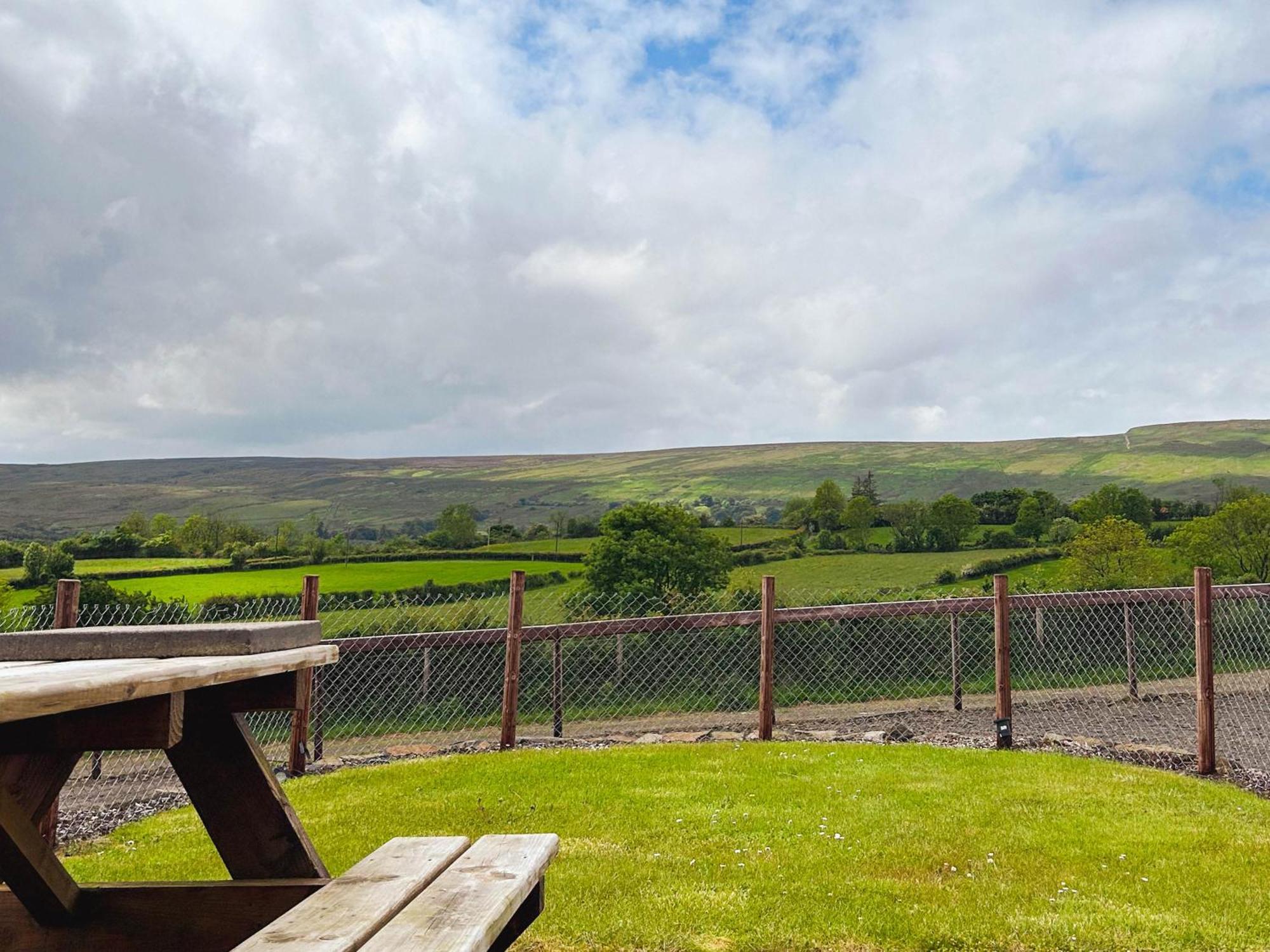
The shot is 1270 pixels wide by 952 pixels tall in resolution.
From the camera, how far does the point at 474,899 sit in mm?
2332

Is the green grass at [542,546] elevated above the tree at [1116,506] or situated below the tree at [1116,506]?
below

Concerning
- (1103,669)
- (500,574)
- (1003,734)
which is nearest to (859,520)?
(500,574)

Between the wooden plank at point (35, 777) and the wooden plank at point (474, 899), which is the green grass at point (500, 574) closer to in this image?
the wooden plank at point (474, 899)

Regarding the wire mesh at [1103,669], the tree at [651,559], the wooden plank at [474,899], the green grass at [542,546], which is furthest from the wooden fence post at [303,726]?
the green grass at [542,546]

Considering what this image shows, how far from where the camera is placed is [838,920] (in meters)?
4.44

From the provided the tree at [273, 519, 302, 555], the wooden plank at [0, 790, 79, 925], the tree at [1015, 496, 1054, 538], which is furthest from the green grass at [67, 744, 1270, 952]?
the tree at [273, 519, 302, 555]

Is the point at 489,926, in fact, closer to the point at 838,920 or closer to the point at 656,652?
the point at 838,920

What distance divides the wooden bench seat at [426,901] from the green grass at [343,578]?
27.3m

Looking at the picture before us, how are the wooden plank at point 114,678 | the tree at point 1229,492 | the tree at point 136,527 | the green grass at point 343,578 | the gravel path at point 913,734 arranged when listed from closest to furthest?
the wooden plank at point 114,678 < the gravel path at point 913,734 < the green grass at point 343,578 < the tree at point 1229,492 < the tree at point 136,527

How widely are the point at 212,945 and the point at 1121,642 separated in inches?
660

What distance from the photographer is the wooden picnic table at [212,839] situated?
2.55 meters

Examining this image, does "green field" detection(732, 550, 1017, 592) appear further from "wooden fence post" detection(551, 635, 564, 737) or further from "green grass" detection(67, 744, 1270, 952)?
"green grass" detection(67, 744, 1270, 952)

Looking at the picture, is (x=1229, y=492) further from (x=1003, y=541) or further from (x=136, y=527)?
(x=136, y=527)

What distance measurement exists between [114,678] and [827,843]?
16.2 ft
